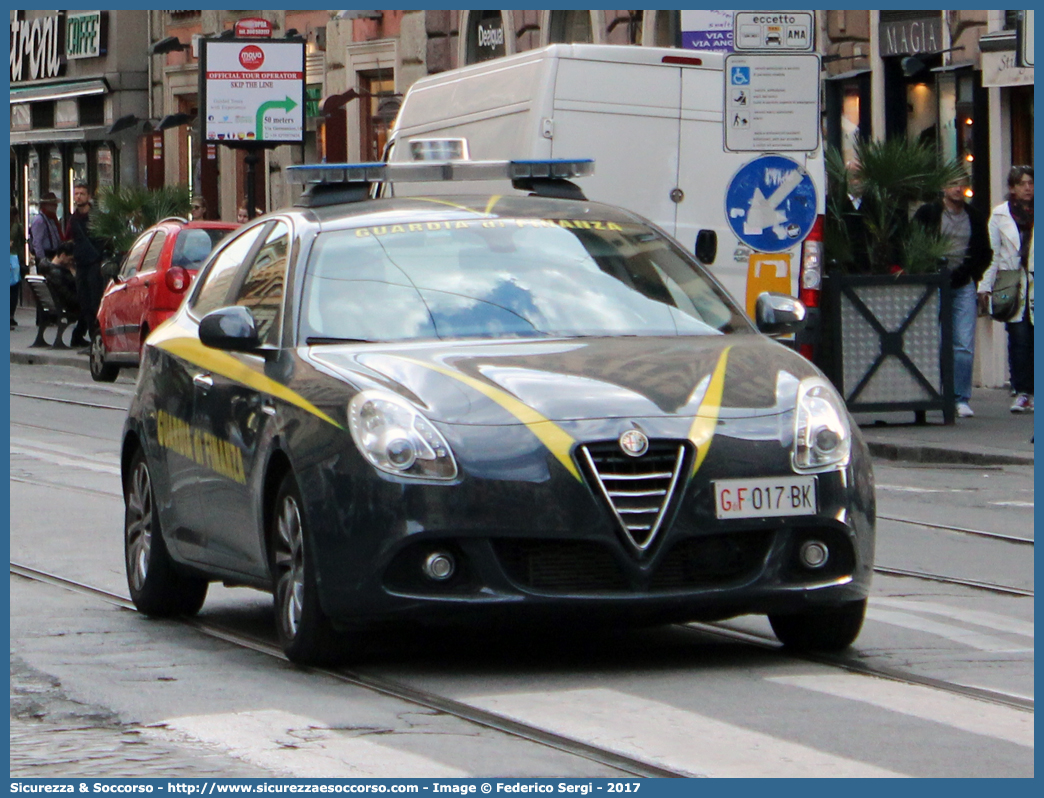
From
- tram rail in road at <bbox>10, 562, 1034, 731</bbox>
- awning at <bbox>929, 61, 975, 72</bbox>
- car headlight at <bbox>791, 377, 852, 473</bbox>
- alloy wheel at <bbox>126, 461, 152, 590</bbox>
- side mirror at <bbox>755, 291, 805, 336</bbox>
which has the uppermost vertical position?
awning at <bbox>929, 61, 975, 72</bbox>

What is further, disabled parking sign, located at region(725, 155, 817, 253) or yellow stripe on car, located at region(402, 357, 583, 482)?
disabled parking sign, located at region(725, 155, 817, 253)

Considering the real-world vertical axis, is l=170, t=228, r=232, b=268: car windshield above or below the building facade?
below

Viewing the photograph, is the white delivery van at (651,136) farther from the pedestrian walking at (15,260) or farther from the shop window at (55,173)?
the shop window at (55,173)

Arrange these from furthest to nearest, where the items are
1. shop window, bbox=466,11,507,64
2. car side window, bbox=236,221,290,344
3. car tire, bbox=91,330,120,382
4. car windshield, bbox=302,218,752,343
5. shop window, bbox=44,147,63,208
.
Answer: shop window, bbox=44,147,63,208, shop window, bbox=466,11,507,64, car tire, bbox=91,330,120,382, car side window, bbox=236,221,290,344, car windshield, bbox=302,218,752,343

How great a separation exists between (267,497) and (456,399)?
872 millimetres

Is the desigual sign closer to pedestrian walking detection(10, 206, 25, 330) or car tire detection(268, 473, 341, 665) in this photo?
pedestrian walking detection(10, 206, 25, 330)

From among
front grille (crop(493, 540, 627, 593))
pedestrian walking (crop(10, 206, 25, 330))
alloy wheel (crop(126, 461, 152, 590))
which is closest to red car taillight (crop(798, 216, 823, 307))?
alloy wheel (crop(126, 461, 152, 590))

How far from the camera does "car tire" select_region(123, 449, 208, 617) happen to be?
8.75 meters

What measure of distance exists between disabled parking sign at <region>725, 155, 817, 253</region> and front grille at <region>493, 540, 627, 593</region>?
9041 mm

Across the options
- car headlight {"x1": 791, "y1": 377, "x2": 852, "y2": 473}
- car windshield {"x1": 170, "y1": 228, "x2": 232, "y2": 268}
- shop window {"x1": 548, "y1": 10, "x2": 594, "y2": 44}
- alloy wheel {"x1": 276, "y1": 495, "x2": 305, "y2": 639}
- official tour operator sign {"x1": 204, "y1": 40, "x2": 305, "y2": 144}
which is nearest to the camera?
car headlight {"x1": 791, "y1": 377, "x2": 852, "y2": 473}

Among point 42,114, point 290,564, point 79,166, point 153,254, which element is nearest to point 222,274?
point 290,564

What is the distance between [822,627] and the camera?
7.52 meters

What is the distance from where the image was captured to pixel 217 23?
1743 inches

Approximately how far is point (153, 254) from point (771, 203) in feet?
33.4
